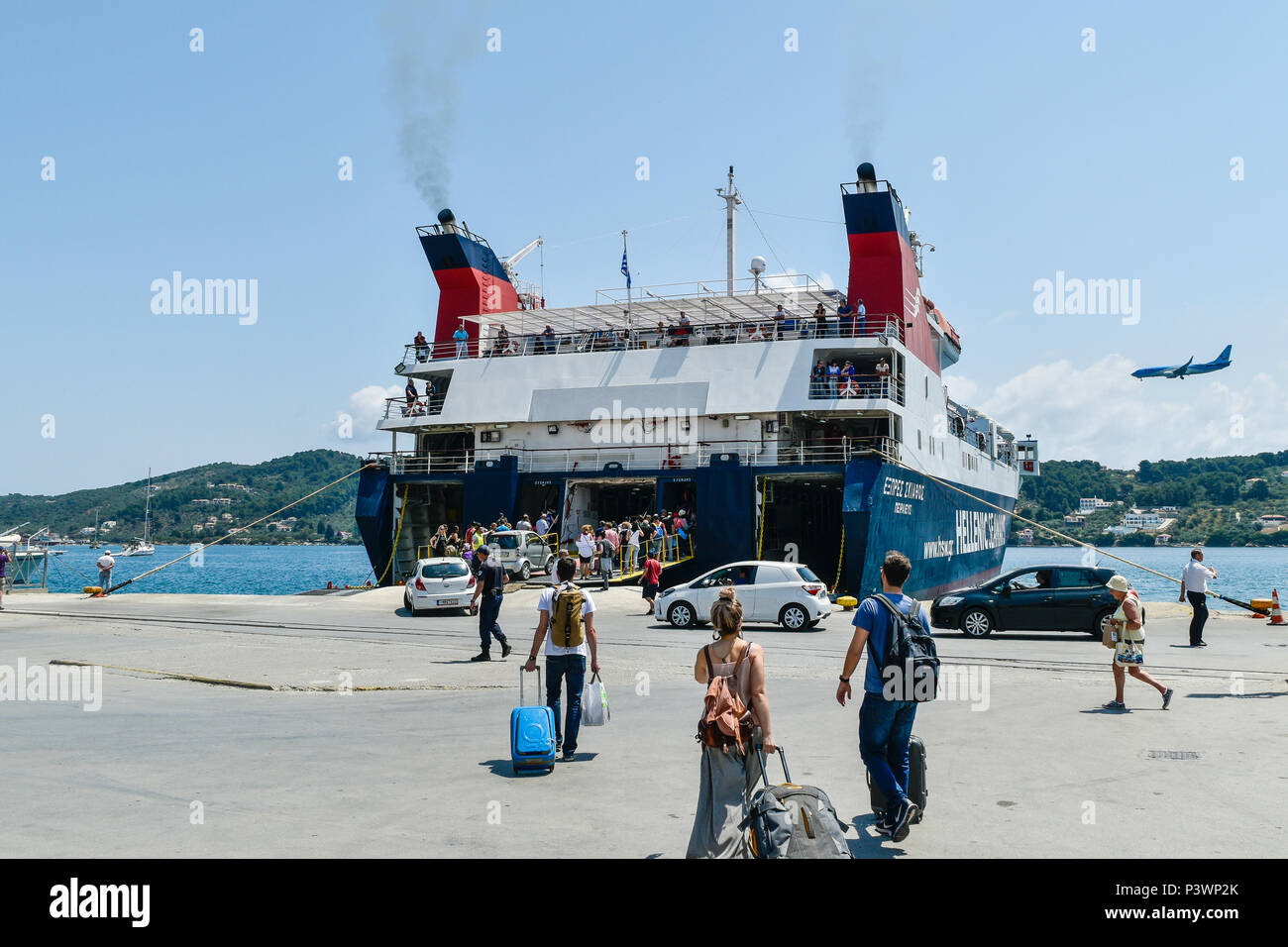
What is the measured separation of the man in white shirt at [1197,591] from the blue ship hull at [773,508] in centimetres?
937

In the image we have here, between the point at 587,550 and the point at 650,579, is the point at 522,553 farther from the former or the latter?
the point at 650,579

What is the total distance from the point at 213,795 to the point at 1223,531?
155369mm

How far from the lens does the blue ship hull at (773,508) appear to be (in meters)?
27.0

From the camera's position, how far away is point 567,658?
27.2 feet

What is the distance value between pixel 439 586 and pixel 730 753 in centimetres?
1786

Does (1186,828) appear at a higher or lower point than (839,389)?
lower

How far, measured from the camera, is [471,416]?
105 feet

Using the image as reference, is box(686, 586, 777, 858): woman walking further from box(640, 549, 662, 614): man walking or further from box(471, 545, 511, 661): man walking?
box(640, 549, 662, 614): man walking

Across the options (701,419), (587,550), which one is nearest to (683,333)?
(701,419)

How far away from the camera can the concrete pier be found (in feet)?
19.1

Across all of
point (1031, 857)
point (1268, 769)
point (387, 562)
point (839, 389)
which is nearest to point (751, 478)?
point (839, 389)

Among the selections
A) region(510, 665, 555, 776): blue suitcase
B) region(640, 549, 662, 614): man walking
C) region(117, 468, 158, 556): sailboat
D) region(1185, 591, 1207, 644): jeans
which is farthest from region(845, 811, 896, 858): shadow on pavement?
region(117, 468, 158, 556): sailboat
